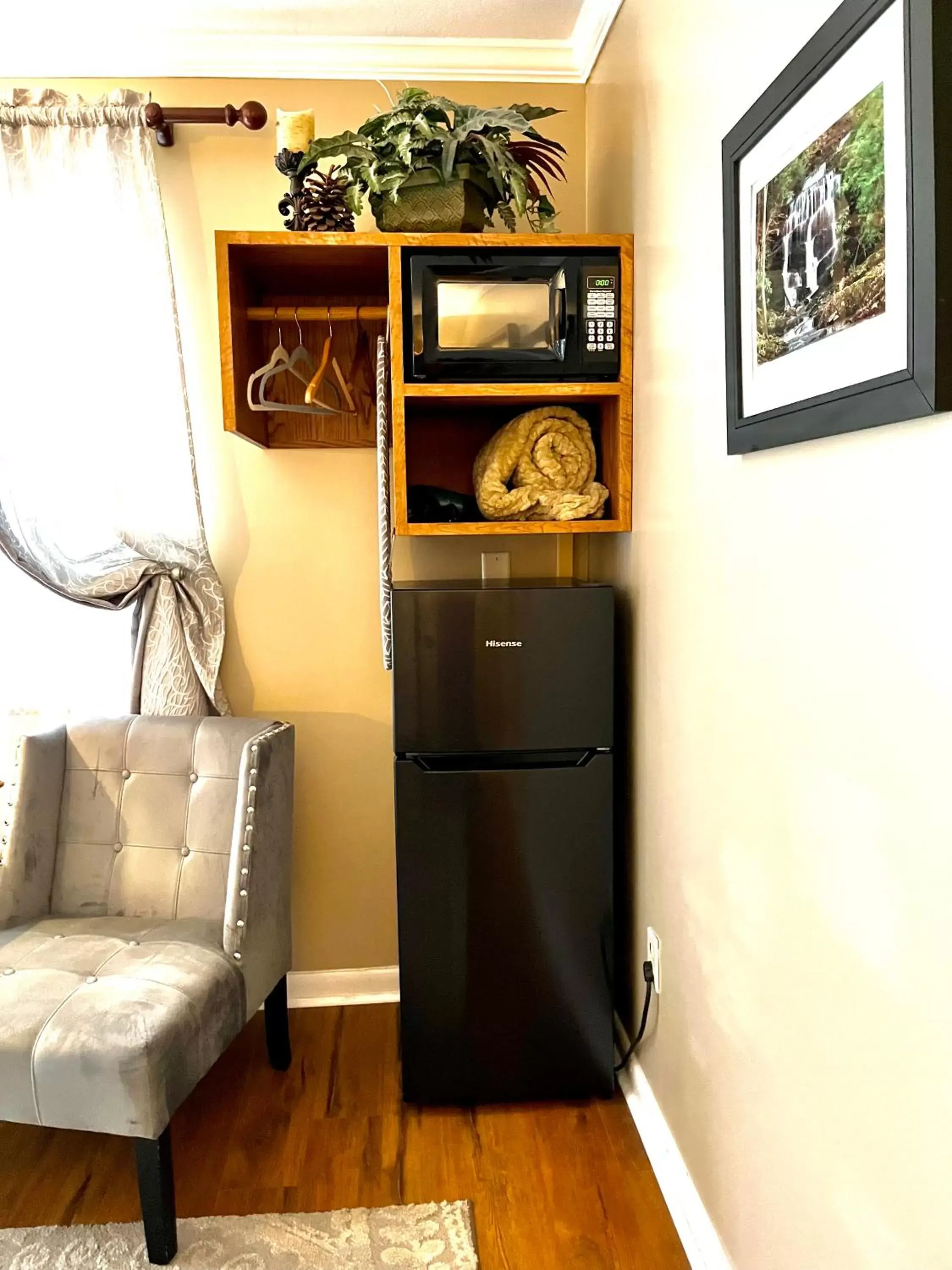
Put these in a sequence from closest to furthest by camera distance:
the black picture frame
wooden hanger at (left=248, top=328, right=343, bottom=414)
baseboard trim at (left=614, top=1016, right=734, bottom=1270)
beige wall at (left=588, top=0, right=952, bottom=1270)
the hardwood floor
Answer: the black picture frame < beige wall at (left=588, top=0, right=952, bottom=1270) < baseboard trim at (left=614, top=1016, right=734, bottom=1270) < the hardwood floor < wooden hanger at (left=248, top=328, right=343, bottom=414)

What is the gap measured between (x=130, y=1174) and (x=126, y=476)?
1.60 m

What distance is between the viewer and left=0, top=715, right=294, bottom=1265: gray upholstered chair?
5.86ft

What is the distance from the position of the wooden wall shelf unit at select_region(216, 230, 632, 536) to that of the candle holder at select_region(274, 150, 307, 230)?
0.07 metres

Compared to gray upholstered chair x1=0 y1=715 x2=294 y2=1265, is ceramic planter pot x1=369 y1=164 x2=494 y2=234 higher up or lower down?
higher up

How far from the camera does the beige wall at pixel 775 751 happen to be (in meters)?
1.01

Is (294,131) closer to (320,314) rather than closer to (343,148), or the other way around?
(343,148)

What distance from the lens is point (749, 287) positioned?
1.36m

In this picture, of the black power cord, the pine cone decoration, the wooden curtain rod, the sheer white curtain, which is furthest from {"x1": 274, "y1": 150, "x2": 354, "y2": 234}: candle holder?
the black power cord

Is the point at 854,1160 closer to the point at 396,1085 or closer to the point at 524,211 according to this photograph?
the point at 396,1085

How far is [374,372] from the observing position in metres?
2.60

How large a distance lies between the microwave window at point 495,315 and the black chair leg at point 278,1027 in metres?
1.59

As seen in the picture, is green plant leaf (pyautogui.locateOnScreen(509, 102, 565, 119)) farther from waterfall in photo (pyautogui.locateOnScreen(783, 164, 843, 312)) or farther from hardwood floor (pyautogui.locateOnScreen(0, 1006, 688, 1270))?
hardwood floor (pyautogui.locateOnScreen(0, 1006, 688, 1270))

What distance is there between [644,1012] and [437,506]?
1.23m

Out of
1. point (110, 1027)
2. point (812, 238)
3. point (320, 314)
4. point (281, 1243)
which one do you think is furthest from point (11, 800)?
point (812, 238)
